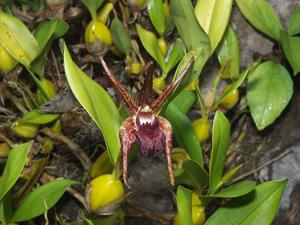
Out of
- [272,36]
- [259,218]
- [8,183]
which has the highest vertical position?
[272,36]

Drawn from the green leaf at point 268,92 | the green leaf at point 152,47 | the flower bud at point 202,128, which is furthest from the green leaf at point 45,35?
the green leaf at point 268,92

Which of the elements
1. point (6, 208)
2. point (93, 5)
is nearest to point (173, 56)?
point (93, 5)

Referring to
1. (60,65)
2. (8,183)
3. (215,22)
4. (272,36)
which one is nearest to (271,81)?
(272,36)

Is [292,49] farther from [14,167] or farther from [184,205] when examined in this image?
[14,167]

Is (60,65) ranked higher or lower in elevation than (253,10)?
lower

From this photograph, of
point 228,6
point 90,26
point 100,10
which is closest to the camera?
point 228,6

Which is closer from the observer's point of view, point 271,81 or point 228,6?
point 228,6

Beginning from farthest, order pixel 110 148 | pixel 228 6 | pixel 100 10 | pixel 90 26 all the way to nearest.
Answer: pixel 100 10 → pixel 90 26 → pixel 228 6 → pixel 110 148

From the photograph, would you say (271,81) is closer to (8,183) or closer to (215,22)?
(215,22)
